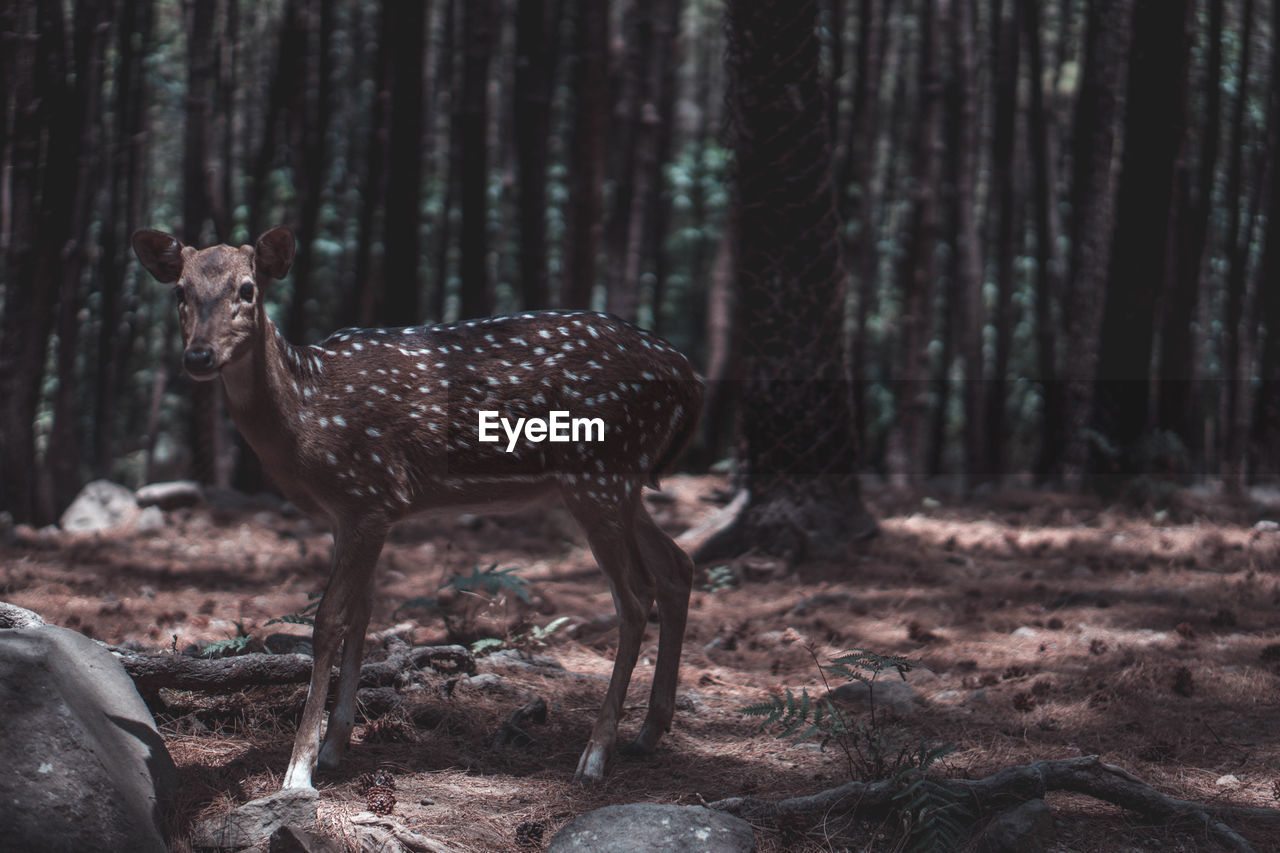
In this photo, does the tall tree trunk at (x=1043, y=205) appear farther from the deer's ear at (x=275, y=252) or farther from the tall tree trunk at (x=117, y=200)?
the deer's ear at (x=275, y=252)

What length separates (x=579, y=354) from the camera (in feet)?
16.9

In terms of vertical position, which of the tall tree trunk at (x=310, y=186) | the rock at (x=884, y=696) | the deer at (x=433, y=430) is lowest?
the rock at (x=884, y=696)

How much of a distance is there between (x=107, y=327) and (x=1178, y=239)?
14875mm

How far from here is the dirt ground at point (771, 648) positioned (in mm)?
4395

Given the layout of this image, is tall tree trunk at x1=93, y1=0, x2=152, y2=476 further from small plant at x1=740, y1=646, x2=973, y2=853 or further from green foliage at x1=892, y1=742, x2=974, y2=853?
green foliage at x1=892, y1=742, x2=974, y2=853

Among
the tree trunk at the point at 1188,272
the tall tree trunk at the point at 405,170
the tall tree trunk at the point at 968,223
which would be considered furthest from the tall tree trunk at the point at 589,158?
the tree trunk at the point at 1188,272

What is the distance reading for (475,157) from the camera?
1374 centimetres

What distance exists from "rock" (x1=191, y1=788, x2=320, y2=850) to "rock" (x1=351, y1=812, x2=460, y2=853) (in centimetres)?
19

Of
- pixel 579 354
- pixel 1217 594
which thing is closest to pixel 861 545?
pixel 1217 594

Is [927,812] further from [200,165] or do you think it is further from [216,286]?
[200,165]

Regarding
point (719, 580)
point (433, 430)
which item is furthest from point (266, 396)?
point (719, 580)

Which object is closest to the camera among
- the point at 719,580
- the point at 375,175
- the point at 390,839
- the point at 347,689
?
the point at 390,839

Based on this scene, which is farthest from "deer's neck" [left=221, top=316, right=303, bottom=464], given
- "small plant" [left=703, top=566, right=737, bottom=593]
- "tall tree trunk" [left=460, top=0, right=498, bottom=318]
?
"tall tree trunk" [left=460, top=0, right=498, bottom=318]

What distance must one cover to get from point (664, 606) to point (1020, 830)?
6.48 feet
